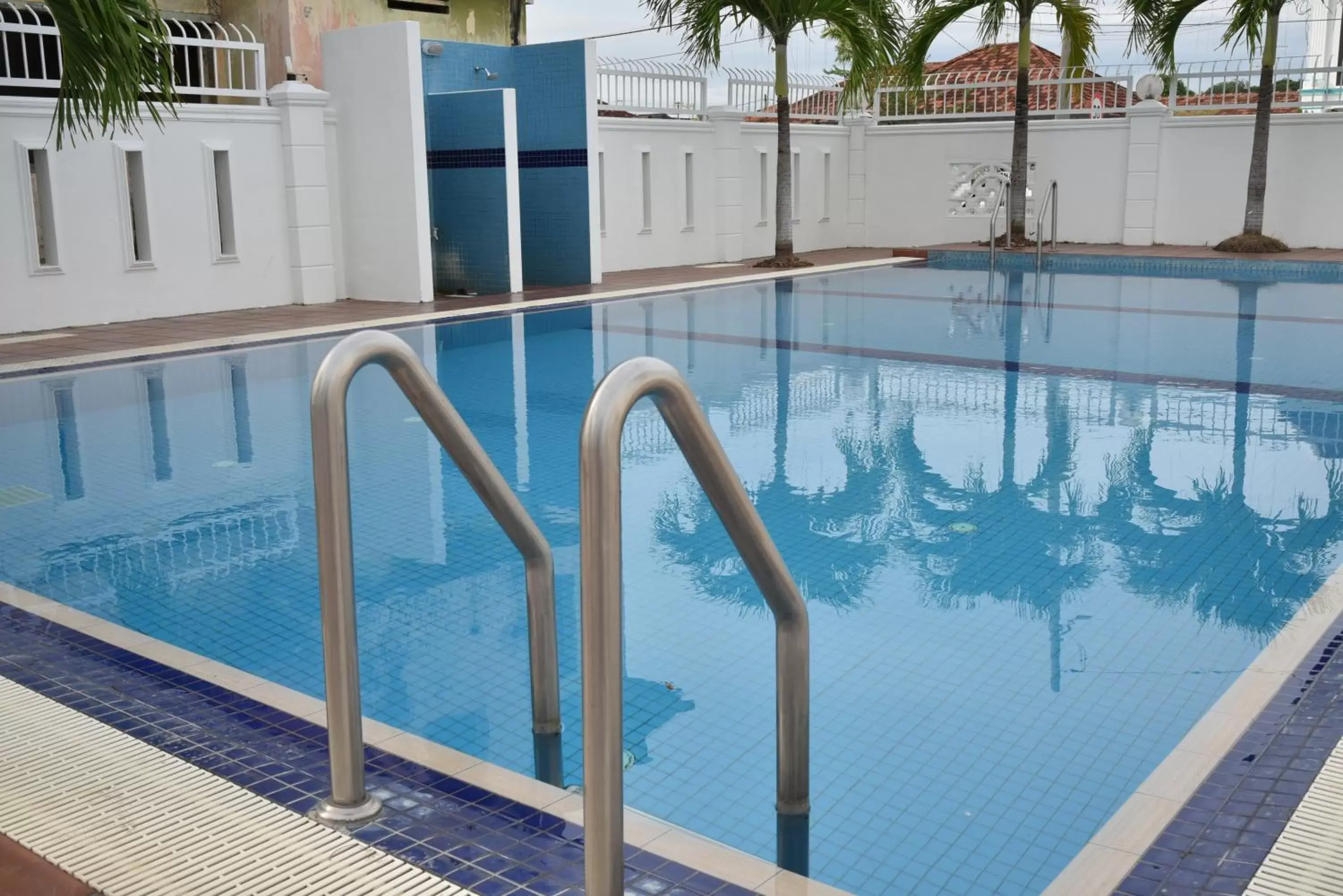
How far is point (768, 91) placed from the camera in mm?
19062

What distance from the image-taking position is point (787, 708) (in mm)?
2666

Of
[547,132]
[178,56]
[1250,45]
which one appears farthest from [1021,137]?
[178,56]

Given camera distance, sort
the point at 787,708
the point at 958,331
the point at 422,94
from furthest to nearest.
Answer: the point at 422,94, the point at 958,331, the point at 787,708

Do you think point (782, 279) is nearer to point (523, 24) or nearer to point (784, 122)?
point (784, 122)

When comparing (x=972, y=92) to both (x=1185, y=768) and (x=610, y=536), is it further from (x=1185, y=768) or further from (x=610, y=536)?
(x=610, y=536)

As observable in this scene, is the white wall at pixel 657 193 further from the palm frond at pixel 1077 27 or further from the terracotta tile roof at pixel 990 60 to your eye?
the terracotta tile roof at pixel 990 60

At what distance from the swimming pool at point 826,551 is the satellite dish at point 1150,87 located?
9.64 meters

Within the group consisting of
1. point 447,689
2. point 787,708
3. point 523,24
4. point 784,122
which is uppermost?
point 523,24

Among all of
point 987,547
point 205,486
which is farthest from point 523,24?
point 987,547

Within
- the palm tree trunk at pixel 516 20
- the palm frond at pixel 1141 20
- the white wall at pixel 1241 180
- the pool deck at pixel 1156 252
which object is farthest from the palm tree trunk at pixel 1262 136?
the palm tree trunk at pixel 516 20

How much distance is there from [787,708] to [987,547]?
9.10 feet

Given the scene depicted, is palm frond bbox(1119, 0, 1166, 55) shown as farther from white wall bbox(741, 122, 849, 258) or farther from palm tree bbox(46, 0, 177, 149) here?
palm tree bbox(46, 0, 177, 149)

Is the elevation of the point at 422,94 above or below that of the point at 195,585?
above

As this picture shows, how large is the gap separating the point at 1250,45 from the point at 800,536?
47.0 ft
